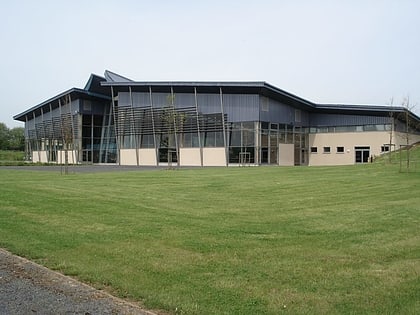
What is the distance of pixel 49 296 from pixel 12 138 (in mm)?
134799

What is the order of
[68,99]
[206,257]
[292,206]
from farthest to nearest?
[68,99] → [292,206] → [206,257]

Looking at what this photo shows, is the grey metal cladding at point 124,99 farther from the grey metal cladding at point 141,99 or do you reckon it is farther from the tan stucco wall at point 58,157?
the tan stucco wall at point 58,157

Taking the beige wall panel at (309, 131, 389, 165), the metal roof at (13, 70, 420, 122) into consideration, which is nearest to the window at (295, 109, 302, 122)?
the metal roof at (13, 70, 420, 122)

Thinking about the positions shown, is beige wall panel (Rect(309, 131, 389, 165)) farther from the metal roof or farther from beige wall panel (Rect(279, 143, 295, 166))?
beige wall panel (Rect(279, 143, 295, 166))

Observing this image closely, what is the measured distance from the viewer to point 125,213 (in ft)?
37.5

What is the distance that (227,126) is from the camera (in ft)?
169

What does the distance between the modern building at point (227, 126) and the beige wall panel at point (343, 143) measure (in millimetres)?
117

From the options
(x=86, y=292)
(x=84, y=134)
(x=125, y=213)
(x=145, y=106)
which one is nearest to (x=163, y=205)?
(x=125, y=213)

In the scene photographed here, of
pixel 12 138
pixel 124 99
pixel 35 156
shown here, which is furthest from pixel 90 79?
pixel 12 138

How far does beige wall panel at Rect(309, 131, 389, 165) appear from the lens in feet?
179

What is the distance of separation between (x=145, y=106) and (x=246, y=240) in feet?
166

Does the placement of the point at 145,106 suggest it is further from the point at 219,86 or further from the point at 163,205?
the point at 163,205

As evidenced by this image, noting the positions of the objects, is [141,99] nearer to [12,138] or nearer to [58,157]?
[58,157]

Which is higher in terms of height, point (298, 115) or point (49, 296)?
point (298, 115)
